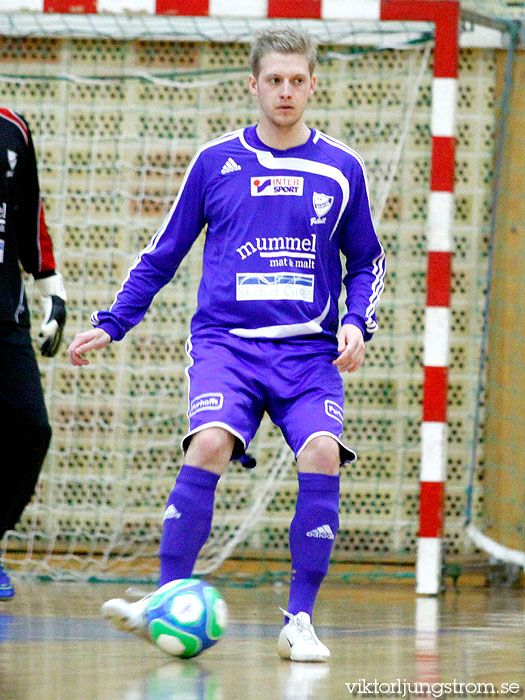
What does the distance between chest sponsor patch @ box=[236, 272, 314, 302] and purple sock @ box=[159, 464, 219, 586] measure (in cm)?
60

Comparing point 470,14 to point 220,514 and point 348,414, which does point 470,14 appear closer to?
point 348,414

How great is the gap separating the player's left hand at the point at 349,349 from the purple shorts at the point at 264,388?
4.5 inches

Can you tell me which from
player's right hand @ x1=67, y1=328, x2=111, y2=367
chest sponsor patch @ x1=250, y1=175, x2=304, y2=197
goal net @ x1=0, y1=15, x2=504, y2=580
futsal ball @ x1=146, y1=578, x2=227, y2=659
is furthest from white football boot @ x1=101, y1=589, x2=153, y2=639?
goal net @ x1=0, y1=15, x2=504, y2=580

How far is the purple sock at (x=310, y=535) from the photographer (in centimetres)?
386

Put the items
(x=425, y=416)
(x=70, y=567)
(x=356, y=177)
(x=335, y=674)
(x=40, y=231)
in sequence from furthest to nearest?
1. (x=70, y=567)
2. (x=425, y=416)
3. (x=40, y=231)
4. (x=356, y=177)
5. (x=335, y=674)

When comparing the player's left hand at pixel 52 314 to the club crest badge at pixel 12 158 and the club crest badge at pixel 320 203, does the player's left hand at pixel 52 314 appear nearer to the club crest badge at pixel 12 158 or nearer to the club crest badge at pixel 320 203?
the club crest badge at pixel 12 158

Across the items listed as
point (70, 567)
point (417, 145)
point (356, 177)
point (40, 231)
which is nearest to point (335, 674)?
point (356, 177)

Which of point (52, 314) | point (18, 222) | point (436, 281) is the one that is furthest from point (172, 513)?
point (436, 281)

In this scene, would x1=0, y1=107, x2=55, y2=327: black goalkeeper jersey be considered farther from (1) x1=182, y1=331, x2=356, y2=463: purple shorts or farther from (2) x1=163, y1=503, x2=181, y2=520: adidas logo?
(2) x1=163, y1=503, x2=181, y2=520: adidas logo

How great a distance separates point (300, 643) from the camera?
3.68m

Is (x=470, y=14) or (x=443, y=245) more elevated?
(x=470, y=14)

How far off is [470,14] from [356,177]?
235 cm

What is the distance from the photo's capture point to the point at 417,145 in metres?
6.86

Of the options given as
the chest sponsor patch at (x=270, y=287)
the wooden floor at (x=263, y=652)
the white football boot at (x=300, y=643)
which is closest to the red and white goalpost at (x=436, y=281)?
the wooden floor at (x=263, y=652)
